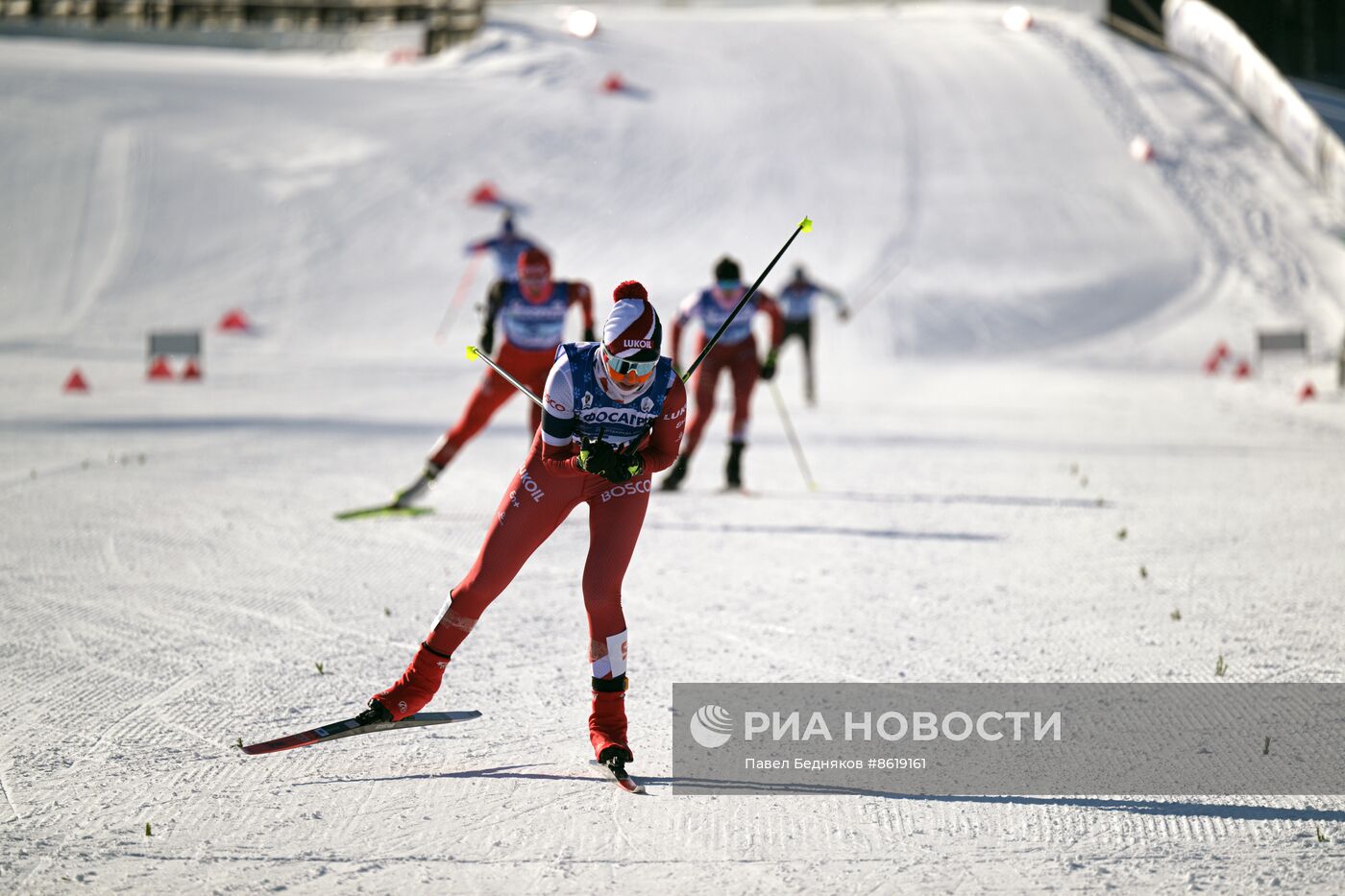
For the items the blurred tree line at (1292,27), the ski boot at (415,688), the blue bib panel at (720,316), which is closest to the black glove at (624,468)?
the ski boot at (415,688)

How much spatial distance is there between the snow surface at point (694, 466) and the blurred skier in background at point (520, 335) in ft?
1.86

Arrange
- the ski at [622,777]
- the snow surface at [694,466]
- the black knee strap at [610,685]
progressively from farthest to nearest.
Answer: the black knee strap at [610,685] < the ski at [622,777] < the snow surface at [694,466]

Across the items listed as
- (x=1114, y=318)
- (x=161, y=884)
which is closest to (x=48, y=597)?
(x=161, y=884)

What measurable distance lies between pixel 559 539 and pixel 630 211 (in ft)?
73.9

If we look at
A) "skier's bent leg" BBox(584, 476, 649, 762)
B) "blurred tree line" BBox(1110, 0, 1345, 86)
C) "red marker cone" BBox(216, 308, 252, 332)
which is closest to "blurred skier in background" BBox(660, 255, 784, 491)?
"skier's bent leg" BBox(584, 476, 649, 762)

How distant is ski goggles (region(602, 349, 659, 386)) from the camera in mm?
5520

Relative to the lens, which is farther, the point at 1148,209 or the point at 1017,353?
the point at 1148,209

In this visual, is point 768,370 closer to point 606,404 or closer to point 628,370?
point 606,404

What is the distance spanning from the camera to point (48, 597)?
26.5 ft

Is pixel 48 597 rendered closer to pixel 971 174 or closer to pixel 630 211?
pixel 630 211

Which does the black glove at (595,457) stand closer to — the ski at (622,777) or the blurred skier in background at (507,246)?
the ski at (622,777)

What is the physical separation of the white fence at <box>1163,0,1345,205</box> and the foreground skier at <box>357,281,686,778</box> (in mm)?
26747

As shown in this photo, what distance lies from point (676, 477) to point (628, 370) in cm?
690

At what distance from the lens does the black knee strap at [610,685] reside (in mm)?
5621
